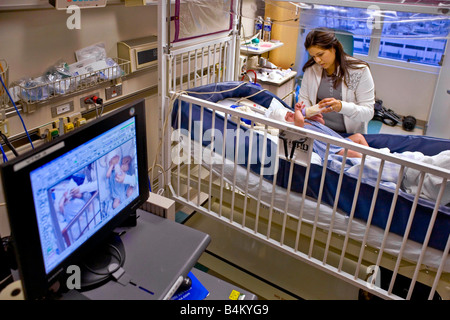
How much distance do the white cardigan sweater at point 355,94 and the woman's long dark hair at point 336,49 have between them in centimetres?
3

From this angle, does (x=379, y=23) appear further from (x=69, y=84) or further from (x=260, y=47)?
(x=260, y=47)

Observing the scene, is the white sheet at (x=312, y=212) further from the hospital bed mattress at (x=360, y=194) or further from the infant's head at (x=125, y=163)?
the infant's head at (x=125, y=163)

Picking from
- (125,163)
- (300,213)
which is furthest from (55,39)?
(300,213)

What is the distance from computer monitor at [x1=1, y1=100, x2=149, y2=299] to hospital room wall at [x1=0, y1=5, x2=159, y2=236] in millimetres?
720

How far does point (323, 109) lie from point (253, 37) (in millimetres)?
1521

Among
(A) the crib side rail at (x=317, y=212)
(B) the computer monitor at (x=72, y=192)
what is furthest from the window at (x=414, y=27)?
(B) the computer monitor at (x=72, y=192)

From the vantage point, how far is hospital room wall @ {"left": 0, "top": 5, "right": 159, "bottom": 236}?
4.93ft

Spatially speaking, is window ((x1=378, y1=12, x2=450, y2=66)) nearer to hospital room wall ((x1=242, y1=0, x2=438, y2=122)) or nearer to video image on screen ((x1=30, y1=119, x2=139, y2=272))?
video image on screen ((x1=30, y1=119, x2=139, y2=272))

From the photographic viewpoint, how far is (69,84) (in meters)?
1.69

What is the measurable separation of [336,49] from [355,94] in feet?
0.95

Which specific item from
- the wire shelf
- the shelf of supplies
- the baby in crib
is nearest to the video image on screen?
the wire shelf
